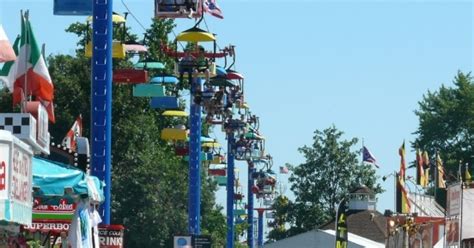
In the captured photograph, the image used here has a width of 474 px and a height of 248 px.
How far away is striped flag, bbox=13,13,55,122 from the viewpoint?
22.0 m

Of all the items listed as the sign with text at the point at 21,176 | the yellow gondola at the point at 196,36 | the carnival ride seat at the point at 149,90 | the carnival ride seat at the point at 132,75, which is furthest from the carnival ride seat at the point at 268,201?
the sign with text at the point at 21,176

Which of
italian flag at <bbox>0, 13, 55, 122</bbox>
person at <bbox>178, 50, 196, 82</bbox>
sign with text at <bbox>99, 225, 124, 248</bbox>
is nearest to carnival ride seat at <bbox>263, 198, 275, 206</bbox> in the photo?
person at <bbox>178, 50, 196, 82</bbox>

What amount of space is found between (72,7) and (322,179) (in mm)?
79537

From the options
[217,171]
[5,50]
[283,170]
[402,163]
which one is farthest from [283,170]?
[5,50]

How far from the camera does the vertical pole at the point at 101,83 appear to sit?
31.1 m

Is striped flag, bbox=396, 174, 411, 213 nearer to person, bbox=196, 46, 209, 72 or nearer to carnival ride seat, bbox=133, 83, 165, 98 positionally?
person, bbox=196, 46, 209, 72

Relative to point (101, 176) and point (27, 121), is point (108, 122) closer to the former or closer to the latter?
point (101, 176)

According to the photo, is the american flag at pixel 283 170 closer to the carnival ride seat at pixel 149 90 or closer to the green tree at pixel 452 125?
the green tree at pixel 452 125

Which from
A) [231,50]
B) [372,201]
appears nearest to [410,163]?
[372,201]

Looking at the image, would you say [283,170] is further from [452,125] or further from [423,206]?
[423,206]

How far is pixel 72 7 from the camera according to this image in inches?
1251

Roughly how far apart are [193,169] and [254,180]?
46201 mm

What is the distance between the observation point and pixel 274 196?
373ft

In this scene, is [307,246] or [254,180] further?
[254,180]
